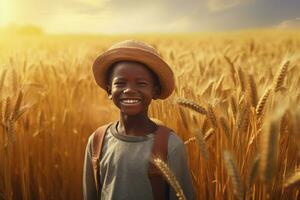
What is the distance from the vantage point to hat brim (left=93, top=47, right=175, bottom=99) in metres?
1.42

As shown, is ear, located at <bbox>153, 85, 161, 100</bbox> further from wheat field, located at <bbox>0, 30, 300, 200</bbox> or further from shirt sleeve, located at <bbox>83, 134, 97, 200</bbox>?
shirt sleeve, located at <bbox>83, 134, 97, 200</bbox>

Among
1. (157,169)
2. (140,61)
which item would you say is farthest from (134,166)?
(140,61)

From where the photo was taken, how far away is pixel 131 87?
55.1 inches

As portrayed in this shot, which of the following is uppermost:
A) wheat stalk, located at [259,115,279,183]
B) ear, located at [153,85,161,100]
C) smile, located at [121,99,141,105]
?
ear, located at [153,85,161,100]

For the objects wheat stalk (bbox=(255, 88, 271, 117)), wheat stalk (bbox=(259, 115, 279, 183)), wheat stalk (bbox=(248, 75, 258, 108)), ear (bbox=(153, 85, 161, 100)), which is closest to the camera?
wheat stalk (bbox=(259, 115, 279, 183))

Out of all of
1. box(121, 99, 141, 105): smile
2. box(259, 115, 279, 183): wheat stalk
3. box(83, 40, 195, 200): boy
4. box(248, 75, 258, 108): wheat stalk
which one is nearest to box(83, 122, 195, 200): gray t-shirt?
box(83, 40, 195, 200): boy

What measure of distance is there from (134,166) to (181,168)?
0.15 metres

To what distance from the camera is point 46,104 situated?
2.41 meters

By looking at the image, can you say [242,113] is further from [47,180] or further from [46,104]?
[46,104]

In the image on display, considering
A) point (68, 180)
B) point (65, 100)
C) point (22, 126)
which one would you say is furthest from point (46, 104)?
point (68, 180)

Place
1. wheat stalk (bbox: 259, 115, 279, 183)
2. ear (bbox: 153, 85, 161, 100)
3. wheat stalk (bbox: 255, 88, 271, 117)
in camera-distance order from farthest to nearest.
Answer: ear (bbox: 153, 85, 161, 100)
wheat stalk (bbox: 255, 88, 271, 117)
wheat stalk (bbox: 259, 115, 279, 183)

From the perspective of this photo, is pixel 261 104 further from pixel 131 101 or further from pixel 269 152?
pixel 269 152

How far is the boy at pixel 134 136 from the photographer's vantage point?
55.3 inches

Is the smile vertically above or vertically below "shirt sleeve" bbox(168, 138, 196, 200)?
above
